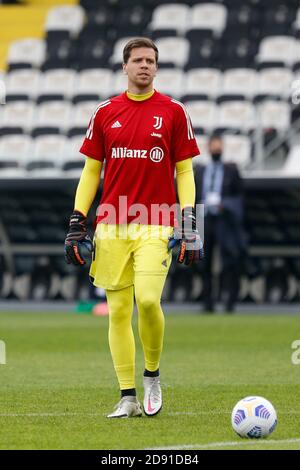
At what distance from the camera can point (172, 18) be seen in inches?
981

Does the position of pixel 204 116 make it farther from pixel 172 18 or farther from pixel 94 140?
pixel 94 140

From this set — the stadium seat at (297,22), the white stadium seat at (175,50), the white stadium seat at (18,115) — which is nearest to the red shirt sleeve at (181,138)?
the stadium seat at (297,22)

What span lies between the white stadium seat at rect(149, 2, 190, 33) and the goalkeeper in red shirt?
1707 cm

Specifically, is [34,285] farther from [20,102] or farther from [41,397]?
[41,397]

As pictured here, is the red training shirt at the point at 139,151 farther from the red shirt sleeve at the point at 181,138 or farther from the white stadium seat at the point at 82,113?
the white stadium seat at the point at 82,113

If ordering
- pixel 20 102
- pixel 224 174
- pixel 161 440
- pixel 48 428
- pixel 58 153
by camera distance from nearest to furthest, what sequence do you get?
pixel 161 440 < pixel 48 428 < pixel 224 174 < pixel 58 153 < pixel 20 102

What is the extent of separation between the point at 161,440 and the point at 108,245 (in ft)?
Answer: 5.34

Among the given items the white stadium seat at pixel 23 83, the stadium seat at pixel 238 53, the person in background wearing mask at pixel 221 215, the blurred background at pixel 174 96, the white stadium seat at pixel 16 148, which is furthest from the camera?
the white stadium seat at pixel 23 83

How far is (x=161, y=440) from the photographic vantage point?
646cm

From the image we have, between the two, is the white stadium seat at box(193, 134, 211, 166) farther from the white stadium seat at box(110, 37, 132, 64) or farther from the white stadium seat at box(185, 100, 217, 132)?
the white stadium seat at box(110, 37, 132, 64)

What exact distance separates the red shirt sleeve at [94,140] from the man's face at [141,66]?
33 centimetres

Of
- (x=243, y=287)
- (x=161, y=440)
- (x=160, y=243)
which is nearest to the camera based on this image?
(x=161, y=440)

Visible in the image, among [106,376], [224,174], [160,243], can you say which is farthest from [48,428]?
[224,174]

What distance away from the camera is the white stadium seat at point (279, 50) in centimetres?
2262
